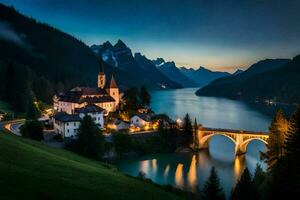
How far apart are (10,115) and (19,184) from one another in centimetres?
5926

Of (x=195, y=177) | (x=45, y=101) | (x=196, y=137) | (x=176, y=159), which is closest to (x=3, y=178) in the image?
(x=195, y=177)

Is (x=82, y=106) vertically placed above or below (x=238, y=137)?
above

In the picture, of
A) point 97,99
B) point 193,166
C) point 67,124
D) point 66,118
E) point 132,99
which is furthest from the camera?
Answer: point 132,99

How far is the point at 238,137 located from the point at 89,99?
3315 cm

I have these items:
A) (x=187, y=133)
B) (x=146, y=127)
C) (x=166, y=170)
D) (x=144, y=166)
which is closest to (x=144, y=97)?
(x=146, y=127)

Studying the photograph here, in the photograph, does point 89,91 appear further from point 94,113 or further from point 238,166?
point 238,166

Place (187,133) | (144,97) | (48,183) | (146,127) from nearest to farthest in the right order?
1. (48,183)
2. (187,133)
3. (146,127)
4. (144,97)

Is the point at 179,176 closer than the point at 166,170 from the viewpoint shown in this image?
Yes

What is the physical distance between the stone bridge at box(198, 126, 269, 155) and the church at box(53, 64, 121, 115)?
72.4ft

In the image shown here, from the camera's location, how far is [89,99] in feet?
263

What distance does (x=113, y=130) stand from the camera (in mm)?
70750

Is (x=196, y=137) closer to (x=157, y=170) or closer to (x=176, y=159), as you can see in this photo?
(x=176, y=159)

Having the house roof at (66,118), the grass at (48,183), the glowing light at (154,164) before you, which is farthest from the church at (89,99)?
the grass at (48,183)

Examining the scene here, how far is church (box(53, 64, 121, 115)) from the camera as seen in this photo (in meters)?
79.1
